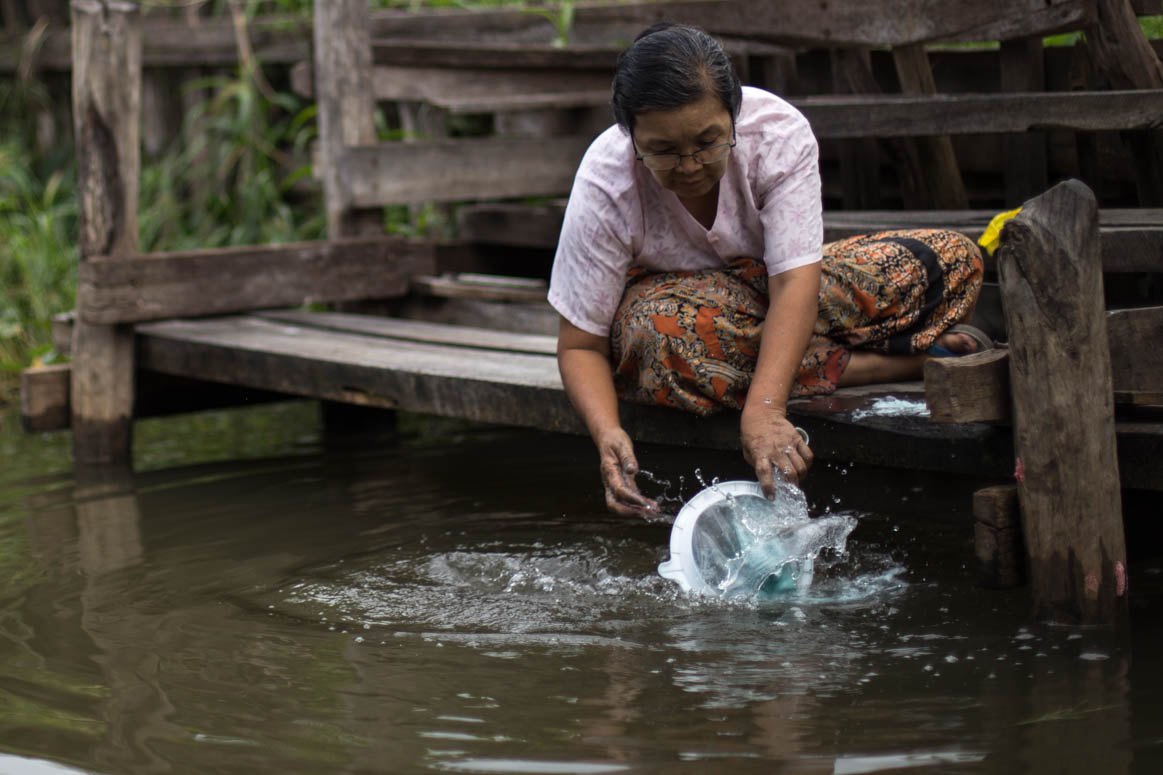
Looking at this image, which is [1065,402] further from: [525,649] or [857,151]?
[857,151]

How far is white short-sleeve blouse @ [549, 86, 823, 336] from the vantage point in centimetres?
317

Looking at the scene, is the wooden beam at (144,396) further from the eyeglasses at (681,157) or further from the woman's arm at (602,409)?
the eyeglasses at (681,157)

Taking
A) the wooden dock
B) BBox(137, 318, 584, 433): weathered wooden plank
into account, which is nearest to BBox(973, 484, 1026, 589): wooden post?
the wooden dock

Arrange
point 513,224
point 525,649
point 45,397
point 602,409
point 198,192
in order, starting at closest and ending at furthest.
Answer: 1. point 525,649
2. point 602,409
3. point 45,397
4. point 513,224
5. point 198,192

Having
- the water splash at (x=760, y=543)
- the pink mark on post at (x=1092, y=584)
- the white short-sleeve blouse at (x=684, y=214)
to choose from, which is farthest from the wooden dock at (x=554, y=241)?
the white short-sleeve blouse at (x=684, y=214)

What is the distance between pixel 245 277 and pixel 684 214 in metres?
2.60

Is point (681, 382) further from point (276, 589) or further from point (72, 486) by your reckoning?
point (72, 486)

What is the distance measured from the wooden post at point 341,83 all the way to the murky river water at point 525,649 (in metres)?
1.58

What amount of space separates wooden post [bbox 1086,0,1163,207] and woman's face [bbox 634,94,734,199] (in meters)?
1.39

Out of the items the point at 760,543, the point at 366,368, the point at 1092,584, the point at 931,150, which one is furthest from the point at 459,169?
the point at 1092,584

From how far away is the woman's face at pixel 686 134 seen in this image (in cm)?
290

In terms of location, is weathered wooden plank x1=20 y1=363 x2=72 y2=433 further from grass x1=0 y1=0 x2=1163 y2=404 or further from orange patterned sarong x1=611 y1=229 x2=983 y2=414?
orange patterned sarong x1=611 y1=229 x2=983 y2=414

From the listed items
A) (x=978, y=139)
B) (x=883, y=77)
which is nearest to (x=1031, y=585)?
(x=978, y=139)

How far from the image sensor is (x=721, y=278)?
131 inches
